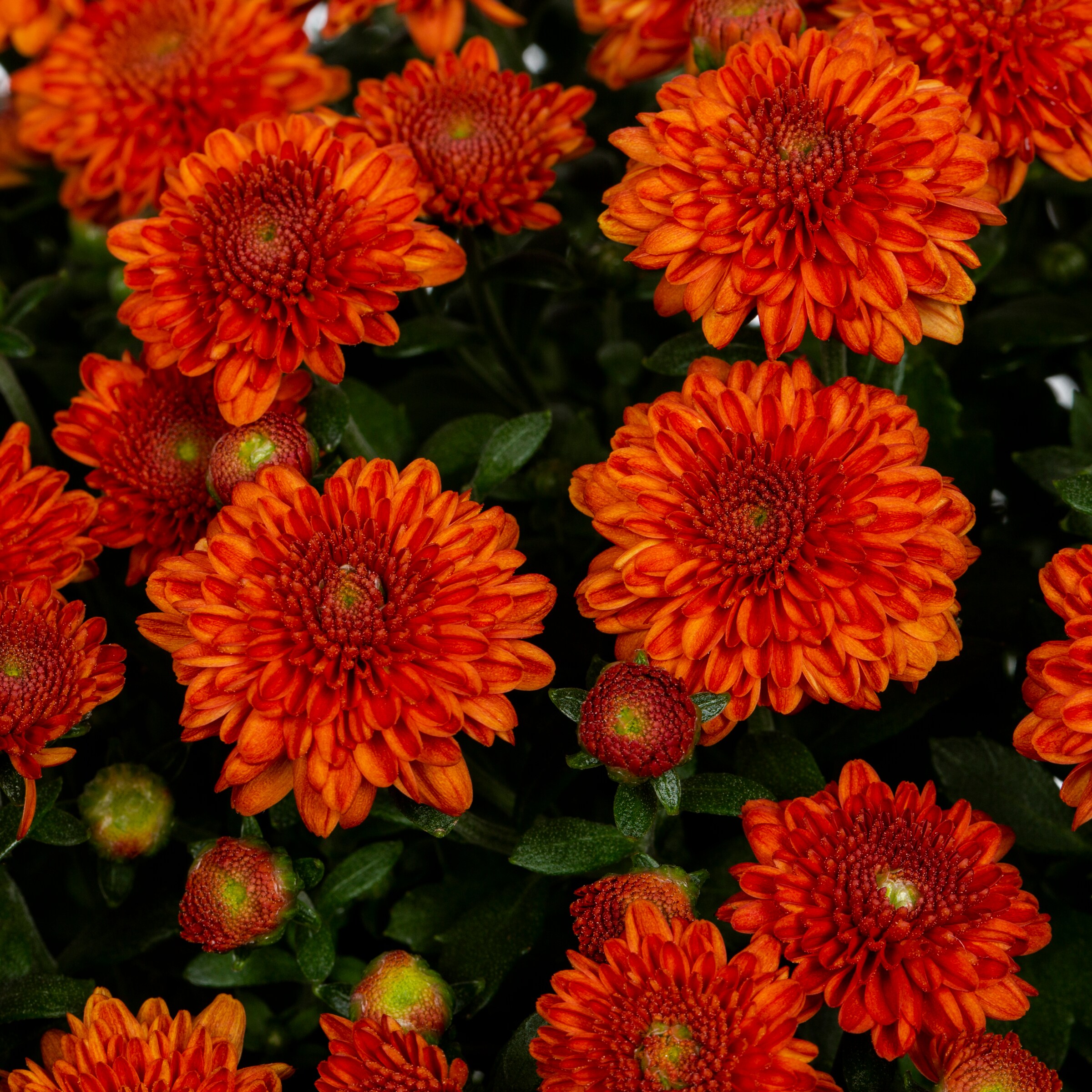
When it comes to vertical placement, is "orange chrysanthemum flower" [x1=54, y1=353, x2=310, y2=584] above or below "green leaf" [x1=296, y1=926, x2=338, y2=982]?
above

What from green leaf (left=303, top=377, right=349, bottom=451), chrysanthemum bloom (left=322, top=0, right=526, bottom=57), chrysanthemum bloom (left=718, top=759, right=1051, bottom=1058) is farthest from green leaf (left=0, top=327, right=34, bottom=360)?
chrysanthemum bloom (left=718, top=759, right=1051, bottom=1058)

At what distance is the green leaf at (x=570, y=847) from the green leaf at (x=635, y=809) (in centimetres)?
3

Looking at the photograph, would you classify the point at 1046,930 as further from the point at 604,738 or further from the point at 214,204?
the point at 214,204

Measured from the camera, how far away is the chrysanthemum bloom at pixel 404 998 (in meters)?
0.82

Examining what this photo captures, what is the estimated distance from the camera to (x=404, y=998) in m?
0.83

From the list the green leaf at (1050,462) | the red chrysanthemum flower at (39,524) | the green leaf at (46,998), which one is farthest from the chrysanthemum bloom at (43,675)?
the green leaf at (1050,462)

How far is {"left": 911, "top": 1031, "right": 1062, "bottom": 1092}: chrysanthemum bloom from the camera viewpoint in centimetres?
76

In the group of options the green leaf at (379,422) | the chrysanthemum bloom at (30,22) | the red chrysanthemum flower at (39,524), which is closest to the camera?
the red chrysanthemum flower at (39,524)

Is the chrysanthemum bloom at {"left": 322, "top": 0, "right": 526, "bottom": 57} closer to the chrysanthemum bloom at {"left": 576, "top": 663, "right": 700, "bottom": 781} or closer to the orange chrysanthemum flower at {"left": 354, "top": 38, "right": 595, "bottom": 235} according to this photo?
the orange chrysanthemum flower at {"left": 354, "top": 38, "right": 595, "bottom": 235}

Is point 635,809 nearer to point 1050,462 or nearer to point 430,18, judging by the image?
point 1050,462

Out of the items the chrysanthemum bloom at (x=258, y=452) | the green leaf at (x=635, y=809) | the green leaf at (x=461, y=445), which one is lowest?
the green leaf at (x=635, y=809)

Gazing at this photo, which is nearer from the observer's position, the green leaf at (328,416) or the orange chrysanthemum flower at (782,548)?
the orange chrysanthemum flower at (782,548)

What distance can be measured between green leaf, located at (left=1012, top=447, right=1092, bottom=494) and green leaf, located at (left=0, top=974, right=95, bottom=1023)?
32.3 inches

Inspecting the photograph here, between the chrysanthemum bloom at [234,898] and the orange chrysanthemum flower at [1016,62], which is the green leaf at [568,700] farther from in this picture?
the orange chrysanthemum flower at [1016,62]
